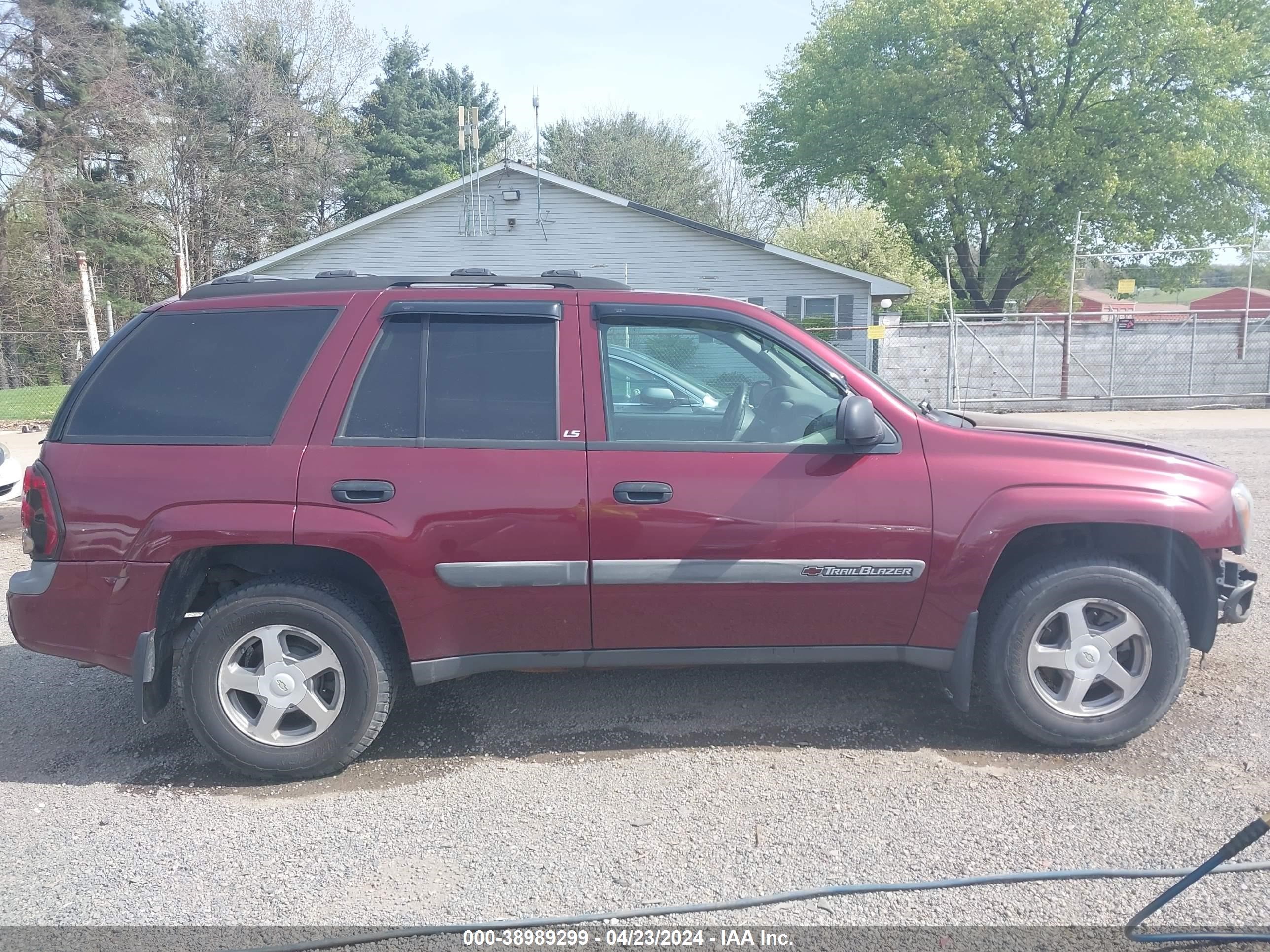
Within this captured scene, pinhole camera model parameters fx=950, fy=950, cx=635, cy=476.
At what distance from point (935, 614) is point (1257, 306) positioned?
71.2 feet

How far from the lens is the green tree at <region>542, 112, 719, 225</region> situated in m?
45.0

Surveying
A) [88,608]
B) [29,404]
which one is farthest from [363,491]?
[29,404]

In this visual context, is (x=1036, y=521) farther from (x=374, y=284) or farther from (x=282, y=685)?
(x=282, y=685)

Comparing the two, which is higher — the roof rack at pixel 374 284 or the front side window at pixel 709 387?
the roof rack at pixel 374 284

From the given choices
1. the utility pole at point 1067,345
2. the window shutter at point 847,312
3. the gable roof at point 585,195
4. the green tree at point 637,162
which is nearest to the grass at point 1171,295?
the utility pole at point 1067,345

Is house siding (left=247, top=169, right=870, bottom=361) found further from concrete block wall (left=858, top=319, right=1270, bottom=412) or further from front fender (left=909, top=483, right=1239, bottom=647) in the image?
front fender (left=909, top=483, right=1239, bottom=647)

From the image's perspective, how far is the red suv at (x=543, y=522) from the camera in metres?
3.66

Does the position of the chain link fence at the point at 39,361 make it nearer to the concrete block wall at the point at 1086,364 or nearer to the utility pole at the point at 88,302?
the utility pole at the point at 88,302

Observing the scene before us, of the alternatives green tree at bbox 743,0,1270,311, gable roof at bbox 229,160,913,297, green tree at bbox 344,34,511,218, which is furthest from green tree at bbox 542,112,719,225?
gable roof at bbox 229,160,913,297

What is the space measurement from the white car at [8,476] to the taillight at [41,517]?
657 cm

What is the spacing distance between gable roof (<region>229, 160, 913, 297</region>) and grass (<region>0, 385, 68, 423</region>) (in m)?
4.90

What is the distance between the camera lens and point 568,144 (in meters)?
47.4

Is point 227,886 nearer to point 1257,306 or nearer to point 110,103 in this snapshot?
point 1257,306

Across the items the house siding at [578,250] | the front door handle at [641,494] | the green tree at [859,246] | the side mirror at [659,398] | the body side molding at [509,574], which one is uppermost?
the green tree at [859,246]
